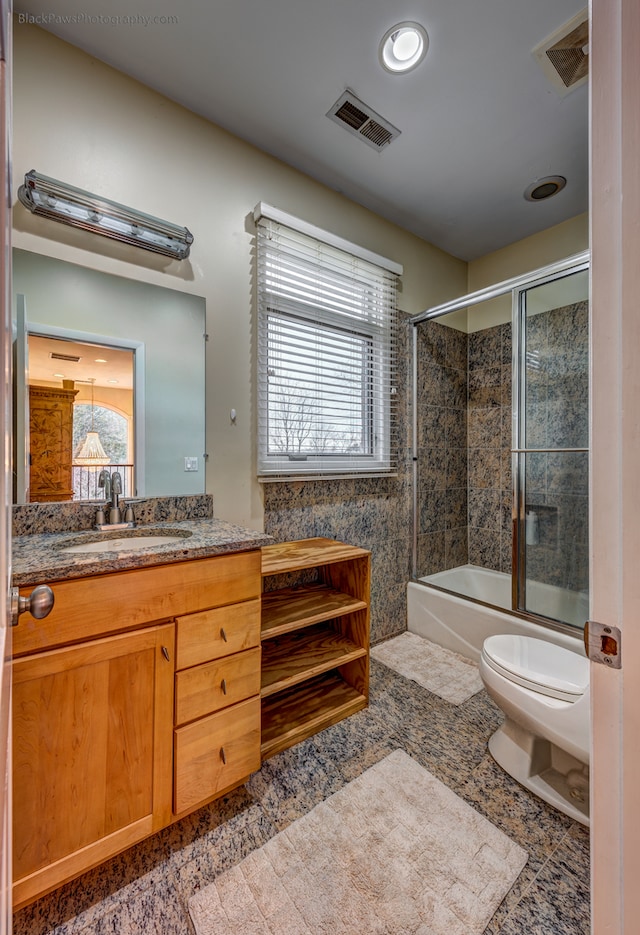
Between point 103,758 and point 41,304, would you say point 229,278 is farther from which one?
point 103,758

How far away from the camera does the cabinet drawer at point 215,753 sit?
1169mm

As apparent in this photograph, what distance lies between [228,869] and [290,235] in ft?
8.14

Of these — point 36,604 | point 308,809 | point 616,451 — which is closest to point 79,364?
point 36,604

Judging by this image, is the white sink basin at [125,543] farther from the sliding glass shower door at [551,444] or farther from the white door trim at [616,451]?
the sliding glass shower door at [551,444]

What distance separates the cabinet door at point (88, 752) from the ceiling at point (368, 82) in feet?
6.69

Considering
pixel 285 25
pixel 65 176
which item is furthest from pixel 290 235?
pixel 65 176

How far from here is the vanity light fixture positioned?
1.32 m

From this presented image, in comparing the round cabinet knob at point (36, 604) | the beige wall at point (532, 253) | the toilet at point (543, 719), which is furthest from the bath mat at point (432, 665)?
the beige wall at point (532, 253)

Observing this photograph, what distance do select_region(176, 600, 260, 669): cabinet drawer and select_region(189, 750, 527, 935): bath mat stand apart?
59 centimetres

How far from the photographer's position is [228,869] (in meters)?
1.12

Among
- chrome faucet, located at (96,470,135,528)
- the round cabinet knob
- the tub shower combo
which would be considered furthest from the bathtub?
the round cabinet knob

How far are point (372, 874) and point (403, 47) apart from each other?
274 cm

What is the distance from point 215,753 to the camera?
124cm

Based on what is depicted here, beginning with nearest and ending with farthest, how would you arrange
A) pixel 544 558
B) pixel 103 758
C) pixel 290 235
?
pixel 103 758
pixel 290 235
pixel 544 558
